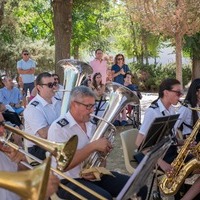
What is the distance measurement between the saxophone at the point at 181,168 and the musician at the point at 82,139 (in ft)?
1.87

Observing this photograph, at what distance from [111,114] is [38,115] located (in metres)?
0.82

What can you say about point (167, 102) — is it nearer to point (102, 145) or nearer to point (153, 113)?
point (153, 113)

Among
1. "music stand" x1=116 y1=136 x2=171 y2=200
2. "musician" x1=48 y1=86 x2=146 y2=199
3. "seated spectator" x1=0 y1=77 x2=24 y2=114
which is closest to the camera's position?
"music stand" x1=116 y1=136 x2=171 y2=200

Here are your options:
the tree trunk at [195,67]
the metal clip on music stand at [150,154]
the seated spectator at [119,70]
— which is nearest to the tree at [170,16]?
the tree trunk at [195,67]

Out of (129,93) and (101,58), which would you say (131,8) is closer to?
(101,58)

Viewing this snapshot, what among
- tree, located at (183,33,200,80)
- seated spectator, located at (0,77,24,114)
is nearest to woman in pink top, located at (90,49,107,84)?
seated spectator, located at (0,77,24,114)

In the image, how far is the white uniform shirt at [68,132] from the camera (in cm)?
303

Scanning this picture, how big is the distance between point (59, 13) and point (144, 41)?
12.7 metres

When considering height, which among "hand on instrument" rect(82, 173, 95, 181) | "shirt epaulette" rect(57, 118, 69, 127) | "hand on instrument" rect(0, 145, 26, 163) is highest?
"shirt epaulette" rect(57, 118, 69, 127)

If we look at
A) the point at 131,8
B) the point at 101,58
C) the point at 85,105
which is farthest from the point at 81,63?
the point at 131,8

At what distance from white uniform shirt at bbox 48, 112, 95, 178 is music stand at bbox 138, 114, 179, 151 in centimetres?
46

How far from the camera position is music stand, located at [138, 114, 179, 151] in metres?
3.11

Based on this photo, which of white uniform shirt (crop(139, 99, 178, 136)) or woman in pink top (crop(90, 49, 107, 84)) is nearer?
white uniform shirt (crop(139, 99, 178, 136))

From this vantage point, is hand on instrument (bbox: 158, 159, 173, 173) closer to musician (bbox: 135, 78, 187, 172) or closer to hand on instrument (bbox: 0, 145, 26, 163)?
musician (bbox: 135, 78, 187, 172)
